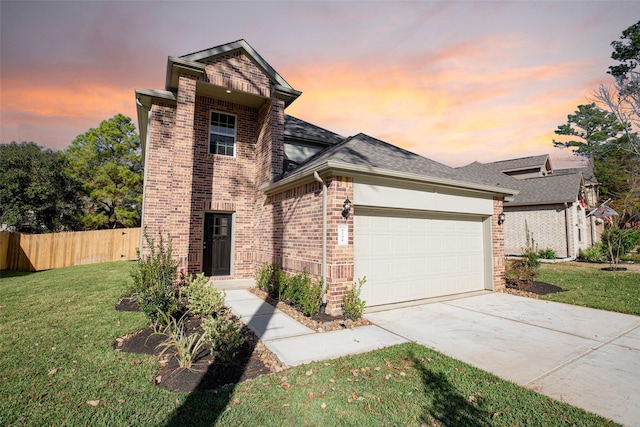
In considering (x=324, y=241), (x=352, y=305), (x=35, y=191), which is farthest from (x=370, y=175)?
(x=35, y=191)

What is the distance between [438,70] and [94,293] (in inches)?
518

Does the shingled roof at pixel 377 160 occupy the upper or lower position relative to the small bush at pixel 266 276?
upper

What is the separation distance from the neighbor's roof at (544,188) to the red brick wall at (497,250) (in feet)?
30.1

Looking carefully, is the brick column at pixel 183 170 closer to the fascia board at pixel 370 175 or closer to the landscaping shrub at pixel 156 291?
the landscaping shrub at pixel 156 291

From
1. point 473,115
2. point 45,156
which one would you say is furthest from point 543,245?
point 45,156

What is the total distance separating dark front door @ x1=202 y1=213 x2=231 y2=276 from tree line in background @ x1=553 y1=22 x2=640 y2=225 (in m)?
21.6

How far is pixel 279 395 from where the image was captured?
305cm

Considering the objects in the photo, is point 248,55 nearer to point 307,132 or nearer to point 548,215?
point 307,132

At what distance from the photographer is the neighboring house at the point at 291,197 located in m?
6.41

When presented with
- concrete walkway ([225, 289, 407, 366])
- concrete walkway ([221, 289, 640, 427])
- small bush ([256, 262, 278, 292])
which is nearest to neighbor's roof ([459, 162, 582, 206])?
concrete walkway ([221, 289, 640, 427])

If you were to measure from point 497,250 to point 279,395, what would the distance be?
26.6ft

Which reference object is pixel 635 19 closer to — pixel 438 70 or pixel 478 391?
pixel 438 70

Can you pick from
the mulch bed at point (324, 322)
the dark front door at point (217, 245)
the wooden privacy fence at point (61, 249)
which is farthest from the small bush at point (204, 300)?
the wooden privacy fence at point (61, 249)

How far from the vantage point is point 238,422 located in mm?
2598
